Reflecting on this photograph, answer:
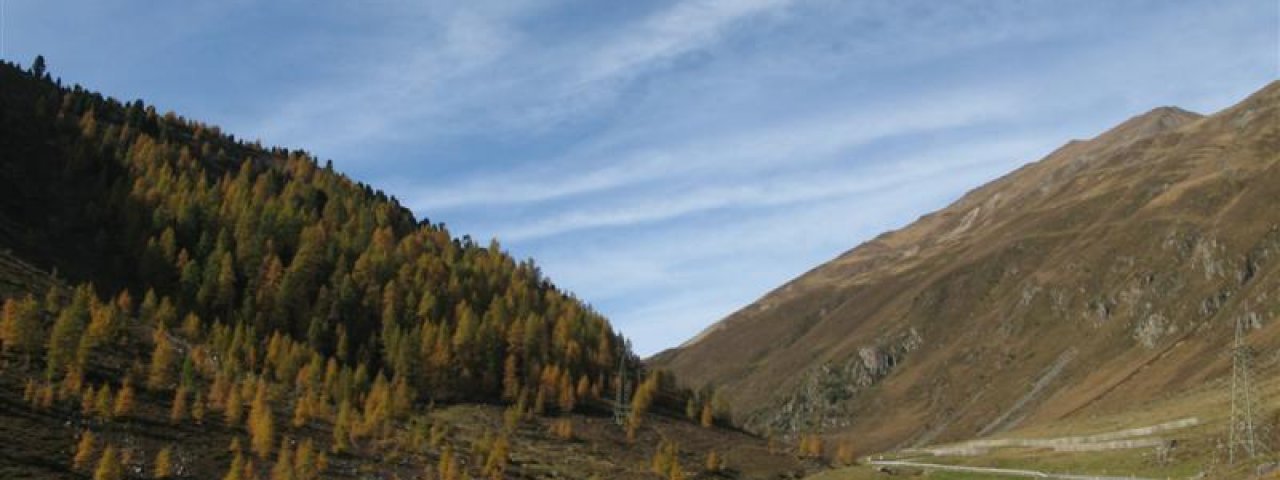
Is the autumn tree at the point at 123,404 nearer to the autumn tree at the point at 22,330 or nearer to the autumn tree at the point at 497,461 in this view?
the autumn tree at the point at 22,330

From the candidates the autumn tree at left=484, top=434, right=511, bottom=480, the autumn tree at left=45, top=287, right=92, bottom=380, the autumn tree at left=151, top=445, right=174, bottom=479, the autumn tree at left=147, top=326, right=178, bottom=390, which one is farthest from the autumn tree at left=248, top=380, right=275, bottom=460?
the autumn tree at left=484, top=434, right=511, bottom=480

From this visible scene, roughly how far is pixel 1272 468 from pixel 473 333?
153145mm

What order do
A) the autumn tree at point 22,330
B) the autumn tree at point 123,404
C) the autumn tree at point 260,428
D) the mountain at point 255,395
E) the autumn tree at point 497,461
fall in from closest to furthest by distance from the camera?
the mountain at point 255,395, the autumn tree at point 123,404, the autumn tree at point 260,428, the autumn tree at point 22,330, the autumn tree at point 497,461

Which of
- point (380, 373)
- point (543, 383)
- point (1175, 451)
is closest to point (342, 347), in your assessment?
point (380, 373)

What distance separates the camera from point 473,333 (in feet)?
652

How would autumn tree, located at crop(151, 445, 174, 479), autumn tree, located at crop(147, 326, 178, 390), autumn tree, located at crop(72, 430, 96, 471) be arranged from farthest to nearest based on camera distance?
autumn tree, located at crop(147, 326, 178, 390)
autumn tree, located at crop(151, 445, 174, 479)
autumn tree, located at crop(72, 430, 96, 471)

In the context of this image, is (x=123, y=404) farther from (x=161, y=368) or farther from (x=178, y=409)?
(x=161, y=368)

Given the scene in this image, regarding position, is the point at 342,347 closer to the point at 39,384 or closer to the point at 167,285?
the point at 167,285

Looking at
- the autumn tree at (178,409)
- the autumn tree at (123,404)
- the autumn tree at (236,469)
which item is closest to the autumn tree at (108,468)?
the autumn tree at (236,469)

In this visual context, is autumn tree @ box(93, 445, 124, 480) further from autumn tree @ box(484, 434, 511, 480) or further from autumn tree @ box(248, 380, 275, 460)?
autumn tree @ box(484, 434, 511, 480)

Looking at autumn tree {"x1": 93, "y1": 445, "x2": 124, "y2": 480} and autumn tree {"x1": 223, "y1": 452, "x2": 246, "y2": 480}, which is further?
autumn tree {"x1": 223, "y1": 452, "x2": 246, "y2": 480}

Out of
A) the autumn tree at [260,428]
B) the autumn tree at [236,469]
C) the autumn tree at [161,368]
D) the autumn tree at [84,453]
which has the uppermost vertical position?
the autumn tree at [161,368]

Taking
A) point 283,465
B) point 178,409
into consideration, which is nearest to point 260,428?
point 178,409

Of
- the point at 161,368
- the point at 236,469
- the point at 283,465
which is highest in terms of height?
the point at 161,368
